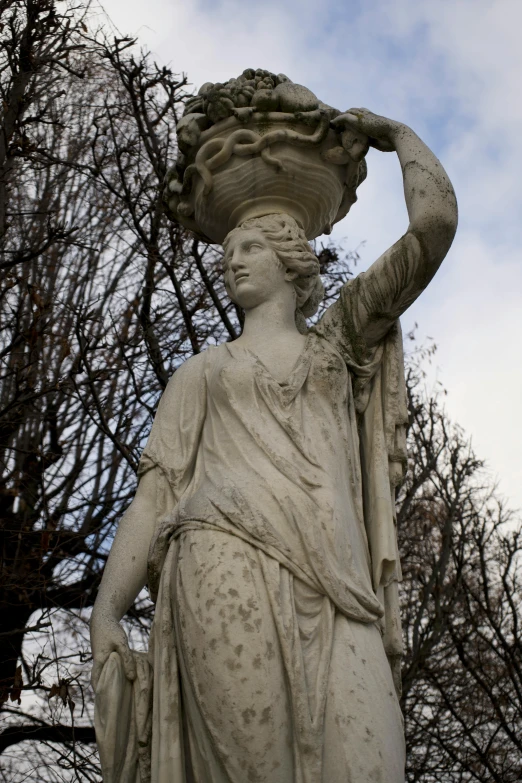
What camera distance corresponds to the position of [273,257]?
509 cm

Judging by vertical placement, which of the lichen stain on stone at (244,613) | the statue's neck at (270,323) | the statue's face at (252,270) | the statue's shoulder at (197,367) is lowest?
the lichen stain on stone at (244,613)

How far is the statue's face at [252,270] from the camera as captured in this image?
504 cm

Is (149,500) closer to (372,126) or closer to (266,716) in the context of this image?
(266,716)

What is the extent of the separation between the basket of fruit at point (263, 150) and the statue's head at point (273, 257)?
0.45 feet

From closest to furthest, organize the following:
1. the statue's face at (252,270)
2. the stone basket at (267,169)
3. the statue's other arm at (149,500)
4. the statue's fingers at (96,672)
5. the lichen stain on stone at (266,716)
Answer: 1. the lichen stain on stone at (266,716)
2. the statue's fingers at (96,672)
3. the statue's other arm at (149,500)
4. the statue's face at (252,270)
5. the stone basket at (267,169)

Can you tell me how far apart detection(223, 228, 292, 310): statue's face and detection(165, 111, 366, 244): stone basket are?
0.73 feet

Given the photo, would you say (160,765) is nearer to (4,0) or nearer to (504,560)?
(4,0)

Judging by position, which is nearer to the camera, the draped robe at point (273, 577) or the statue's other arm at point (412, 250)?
the draped robe at point (273, 577)

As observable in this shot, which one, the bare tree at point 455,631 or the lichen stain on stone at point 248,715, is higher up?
the bare tree at point 455,631

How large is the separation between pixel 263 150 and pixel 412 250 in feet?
2.93

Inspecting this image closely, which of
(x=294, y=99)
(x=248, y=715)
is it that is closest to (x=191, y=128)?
(x=294, y=99)

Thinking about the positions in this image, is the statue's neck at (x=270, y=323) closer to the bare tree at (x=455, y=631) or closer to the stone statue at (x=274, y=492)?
the stone statue at (x=274, y=492)

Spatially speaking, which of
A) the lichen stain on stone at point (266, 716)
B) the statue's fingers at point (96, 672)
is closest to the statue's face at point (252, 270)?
the statue's fingers at point (96, 672)

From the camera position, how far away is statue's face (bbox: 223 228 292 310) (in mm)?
5035
